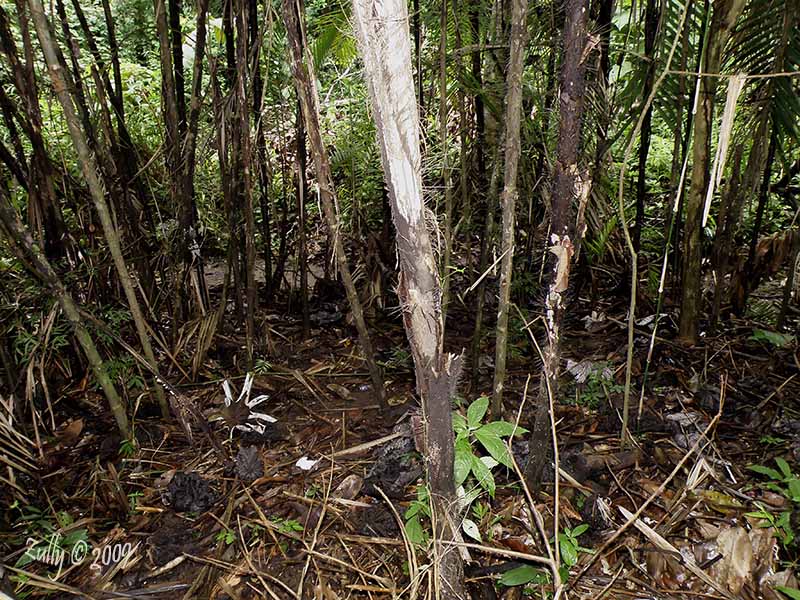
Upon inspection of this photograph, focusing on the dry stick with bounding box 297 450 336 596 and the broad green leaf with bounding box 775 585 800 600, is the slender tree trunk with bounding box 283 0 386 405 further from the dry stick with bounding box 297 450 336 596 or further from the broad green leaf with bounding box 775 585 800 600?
the broad green leaf with bounding box 775 585 800 600

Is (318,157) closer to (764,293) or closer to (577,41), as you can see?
(577,41)

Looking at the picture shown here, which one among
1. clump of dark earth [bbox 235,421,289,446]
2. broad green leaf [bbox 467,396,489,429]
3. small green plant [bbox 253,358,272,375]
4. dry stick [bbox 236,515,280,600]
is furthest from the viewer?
small green plant [bbox 253,358,272,375]

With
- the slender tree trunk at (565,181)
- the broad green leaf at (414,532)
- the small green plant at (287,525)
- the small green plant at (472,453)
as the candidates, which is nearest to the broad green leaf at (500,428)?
the small green plant at (472,453)

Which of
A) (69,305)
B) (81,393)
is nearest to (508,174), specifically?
(69,305)

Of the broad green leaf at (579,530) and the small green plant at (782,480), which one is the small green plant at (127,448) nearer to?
the broad green leaf at (579,530)

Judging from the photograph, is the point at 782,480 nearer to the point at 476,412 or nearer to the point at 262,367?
the point at 476,412

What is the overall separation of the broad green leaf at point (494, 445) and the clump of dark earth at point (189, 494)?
3.45 ft

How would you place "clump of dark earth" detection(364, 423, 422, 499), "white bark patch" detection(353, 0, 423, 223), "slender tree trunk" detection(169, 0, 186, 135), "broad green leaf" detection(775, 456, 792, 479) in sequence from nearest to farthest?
"white bark patch" detection(353, 0, 423, 223) → "broad green leaf" detection(775, 456, 792, 479) → "clump of dark earth" detection(364, 423, 422, 499) → "slender tree trunk" detection(169, 0, 186, 135)

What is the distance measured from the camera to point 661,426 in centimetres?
209

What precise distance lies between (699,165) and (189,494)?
2327 millimetres

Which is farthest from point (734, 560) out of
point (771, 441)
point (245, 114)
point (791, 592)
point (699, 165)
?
→ point (245, 114)

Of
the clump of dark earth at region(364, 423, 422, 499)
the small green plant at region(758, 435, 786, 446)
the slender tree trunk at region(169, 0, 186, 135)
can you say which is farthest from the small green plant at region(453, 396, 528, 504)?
the slender tree trunk at region(169, 0, 186, 135)

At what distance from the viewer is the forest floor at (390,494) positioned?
1.58m

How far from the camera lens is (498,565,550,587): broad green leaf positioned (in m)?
1.46
